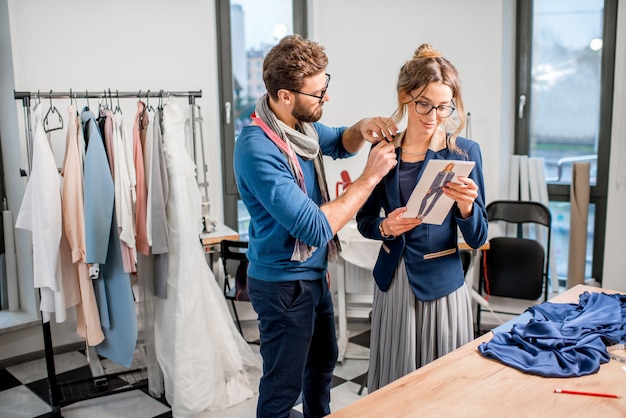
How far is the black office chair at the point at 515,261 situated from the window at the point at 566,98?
431mm

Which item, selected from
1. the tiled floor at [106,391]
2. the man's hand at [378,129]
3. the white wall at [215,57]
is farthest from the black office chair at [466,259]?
the man's hand at [378,129]

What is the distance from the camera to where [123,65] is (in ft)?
12.1

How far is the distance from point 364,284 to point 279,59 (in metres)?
2.13

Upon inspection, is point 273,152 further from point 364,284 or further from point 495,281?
point 495,281

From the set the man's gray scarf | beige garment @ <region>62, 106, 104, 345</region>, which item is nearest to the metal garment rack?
beige garment @ <region>62, 106, 104, 345</region>

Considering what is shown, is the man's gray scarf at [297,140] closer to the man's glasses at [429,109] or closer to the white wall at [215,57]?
the man's glasses at [429,109]

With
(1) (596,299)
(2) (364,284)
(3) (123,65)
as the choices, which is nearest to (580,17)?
(2) (364,284)

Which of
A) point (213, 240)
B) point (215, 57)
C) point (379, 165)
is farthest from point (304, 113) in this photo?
point (215, 57)

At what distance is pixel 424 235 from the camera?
1.97 meters

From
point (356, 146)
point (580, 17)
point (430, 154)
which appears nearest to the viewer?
point (430, 154)

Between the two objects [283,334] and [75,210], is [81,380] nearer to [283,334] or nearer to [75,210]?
[75,210]

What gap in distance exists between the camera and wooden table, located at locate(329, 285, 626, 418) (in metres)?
1.44

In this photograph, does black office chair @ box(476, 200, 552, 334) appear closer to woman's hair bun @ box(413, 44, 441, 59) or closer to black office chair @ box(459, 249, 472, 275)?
black office chair @ box(459, 249, 472, 275)

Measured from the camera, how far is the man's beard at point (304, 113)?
1851 millimetres
